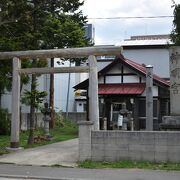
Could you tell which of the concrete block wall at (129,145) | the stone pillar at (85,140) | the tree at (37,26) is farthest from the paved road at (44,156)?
the tree at (37,26)

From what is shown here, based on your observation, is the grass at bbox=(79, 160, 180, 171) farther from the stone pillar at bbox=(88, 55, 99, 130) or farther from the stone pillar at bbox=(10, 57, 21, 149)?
the stone pillar at bbox=(10, 57, 21, 149)

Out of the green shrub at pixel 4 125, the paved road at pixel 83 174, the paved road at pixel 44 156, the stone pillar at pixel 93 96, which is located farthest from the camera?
the green shrub at pixel 4 125

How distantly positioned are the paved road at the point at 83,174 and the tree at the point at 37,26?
760cm

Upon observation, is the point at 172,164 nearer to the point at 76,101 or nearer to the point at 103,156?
the point at 103,156

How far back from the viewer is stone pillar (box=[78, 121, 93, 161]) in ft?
52.7

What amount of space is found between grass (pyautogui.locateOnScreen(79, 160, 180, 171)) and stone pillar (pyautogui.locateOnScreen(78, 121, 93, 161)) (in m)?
0.32

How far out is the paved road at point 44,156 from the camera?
1637 cm

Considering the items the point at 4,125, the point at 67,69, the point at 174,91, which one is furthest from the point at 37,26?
the point at 174,91

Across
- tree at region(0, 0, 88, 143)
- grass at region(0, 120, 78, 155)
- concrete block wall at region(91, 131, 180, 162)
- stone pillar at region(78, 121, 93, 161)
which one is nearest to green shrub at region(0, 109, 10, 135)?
grass at region(0, 120, 78, 155)

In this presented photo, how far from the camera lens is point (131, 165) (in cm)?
1512

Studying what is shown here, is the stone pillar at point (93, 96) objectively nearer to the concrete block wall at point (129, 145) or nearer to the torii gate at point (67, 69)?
the torii gate at point (67, 69)

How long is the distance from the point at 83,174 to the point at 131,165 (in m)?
2.14

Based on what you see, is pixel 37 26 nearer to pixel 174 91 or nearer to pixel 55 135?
pixel 55 135

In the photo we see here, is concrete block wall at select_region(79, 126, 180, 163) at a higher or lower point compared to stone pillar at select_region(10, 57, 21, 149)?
lower
